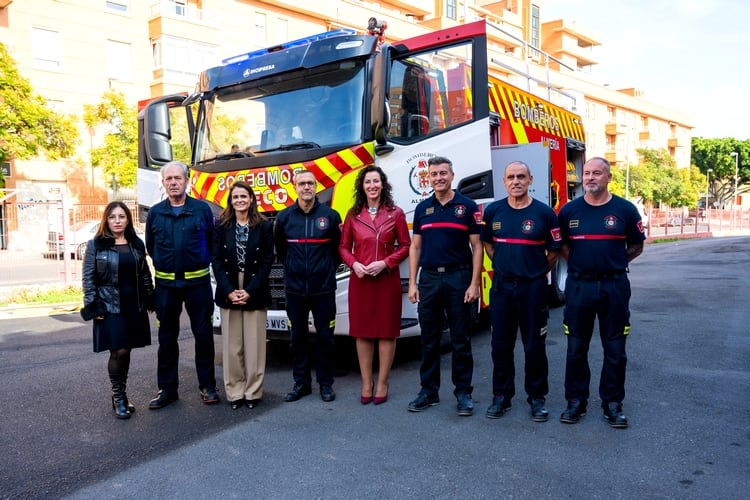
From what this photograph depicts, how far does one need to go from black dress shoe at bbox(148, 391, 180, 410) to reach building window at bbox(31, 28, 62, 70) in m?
25.5

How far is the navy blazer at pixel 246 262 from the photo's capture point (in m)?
4.98

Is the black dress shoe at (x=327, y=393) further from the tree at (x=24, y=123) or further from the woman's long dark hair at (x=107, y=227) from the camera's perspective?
the tree at (x=24, y=123)

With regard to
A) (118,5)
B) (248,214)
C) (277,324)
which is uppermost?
(118,5)

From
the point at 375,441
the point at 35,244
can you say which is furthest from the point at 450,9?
the point at 375,441

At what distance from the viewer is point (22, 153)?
68.8 ft

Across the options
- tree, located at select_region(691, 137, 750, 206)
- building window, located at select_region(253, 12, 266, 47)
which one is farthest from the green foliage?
building window, located at select_region(253, 12, 266, 47)

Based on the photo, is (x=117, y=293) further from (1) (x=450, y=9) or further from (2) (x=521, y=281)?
(1) (x=450, y=9)

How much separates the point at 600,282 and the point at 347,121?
8.56 feet

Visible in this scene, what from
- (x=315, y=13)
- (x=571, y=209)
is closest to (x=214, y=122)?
(x=571, y=209)

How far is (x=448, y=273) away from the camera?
4730 mm

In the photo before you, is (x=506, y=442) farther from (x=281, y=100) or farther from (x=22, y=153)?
(x=22, y=153)

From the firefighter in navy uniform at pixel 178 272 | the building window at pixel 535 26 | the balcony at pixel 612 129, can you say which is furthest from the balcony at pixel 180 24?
the balcony at pixel 612 129

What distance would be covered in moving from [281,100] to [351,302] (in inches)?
87.7

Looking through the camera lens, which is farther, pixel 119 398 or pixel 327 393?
pixel 327 393
